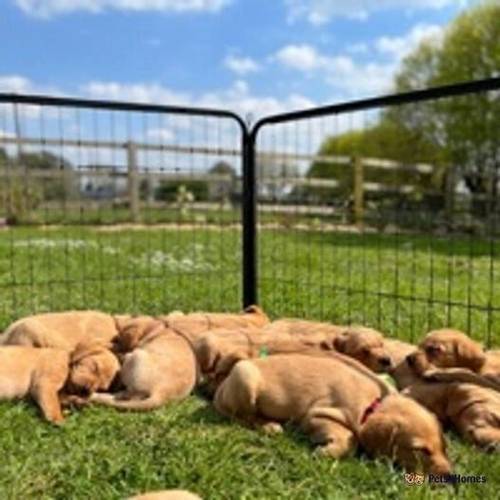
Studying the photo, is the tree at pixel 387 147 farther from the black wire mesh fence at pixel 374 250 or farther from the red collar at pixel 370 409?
the red collar at pixel 370 409

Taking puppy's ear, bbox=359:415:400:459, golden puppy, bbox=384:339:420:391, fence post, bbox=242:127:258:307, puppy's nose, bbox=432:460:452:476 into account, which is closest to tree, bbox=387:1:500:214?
fence post, bbox=242:127:258:307

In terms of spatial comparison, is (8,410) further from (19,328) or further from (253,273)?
(253,273)

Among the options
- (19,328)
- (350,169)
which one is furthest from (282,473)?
(350,169)

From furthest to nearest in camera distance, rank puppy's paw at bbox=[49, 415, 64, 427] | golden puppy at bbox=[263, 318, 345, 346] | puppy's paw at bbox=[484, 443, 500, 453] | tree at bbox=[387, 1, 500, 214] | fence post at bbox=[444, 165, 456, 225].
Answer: tree at bbox=[387, 1, 500, 214]
fence post at bbox=[444, 165, 456, 225]
golden puppy at bbox=[263, 318, 345, 346]
puppy's paw at bbox=[49, 415, 64, 427]
puppy's paw at bbox=[484, 443, 500, 453]

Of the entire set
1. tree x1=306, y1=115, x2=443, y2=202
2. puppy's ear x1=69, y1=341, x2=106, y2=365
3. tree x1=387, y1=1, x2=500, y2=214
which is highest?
tree x1=387, y1=1, x2=500, y2=214

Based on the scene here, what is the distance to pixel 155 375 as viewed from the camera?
10.8 feet

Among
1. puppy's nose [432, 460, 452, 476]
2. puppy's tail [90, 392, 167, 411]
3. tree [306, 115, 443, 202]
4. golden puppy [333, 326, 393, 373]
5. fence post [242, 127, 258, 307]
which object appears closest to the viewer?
puppy's nose [432, 460, 452, 476]

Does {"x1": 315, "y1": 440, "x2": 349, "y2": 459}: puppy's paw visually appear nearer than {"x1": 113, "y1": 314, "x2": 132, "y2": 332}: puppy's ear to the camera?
Yes

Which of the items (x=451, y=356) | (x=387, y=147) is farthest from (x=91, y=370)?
(x=387, y=147)

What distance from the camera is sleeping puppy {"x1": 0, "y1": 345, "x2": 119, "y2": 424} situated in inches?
127

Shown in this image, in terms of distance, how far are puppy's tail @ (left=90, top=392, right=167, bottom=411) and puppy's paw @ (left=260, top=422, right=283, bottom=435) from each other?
0.51 m

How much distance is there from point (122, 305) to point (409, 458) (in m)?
3.28

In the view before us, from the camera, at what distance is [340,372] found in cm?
292

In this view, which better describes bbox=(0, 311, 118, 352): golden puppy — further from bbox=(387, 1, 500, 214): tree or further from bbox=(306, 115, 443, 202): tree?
bbox=(387, 1, 500, 214): tree
